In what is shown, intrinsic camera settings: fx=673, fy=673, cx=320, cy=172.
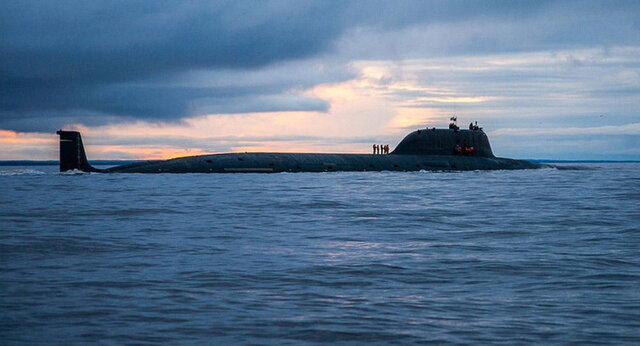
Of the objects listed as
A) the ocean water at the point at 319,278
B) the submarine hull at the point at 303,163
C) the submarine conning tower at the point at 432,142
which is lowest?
the ocean water at the point at 319,278

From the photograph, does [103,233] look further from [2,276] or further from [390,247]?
[390,247]

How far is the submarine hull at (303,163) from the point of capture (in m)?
48.5

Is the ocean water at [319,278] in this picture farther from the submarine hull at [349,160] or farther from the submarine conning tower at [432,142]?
the submarine conning tower at [432,142]

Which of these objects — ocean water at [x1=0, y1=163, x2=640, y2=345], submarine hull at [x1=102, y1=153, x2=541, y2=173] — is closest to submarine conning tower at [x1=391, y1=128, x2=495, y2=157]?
submarine hull at [x1=102, y1=153, x2=541, y2=173]

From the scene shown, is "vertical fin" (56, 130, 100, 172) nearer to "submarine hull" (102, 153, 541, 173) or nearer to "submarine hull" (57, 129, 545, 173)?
"submarine hull" (57, 129, 545, 173)

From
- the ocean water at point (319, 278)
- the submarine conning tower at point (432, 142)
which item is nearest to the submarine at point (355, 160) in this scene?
the submarine conning tower at point (432, 142)

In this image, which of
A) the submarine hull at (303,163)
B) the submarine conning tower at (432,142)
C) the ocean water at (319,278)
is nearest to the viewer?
the ocean water at (319,278)

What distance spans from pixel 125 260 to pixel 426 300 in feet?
19.3

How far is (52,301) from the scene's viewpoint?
8.77 meters

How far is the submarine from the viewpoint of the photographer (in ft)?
158

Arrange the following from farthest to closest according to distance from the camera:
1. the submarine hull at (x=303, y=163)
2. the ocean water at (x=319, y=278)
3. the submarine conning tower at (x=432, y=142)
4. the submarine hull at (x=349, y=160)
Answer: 1. the submarine conning tower at (x=432, y=142)
2. the submarine hull at (x=303, y=163)
3. the submarine hull at (x=349, y=160)
4. the ocean water at (x=319, y=278)

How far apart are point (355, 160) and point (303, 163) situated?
4732 millimetres

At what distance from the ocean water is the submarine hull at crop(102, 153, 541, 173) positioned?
1040 inches

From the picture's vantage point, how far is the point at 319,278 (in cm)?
1052
